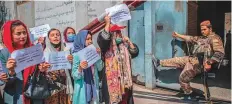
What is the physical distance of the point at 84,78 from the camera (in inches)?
136

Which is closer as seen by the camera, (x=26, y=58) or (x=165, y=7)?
(x=26, y=58)

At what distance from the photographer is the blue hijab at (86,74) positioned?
11.0 feet

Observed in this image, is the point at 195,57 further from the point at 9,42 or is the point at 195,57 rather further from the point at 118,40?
the point at 9,42

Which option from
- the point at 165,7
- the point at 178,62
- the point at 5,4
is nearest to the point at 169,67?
the point at 178,62

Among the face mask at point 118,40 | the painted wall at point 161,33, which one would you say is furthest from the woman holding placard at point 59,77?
the painted wall at point 161,33

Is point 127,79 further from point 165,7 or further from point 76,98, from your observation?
point 165,7

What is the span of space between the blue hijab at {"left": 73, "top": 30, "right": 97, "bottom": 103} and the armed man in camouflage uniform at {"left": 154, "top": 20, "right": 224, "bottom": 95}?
2.35 m

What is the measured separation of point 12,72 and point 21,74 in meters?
0.19

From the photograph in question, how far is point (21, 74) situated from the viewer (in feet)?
9.05

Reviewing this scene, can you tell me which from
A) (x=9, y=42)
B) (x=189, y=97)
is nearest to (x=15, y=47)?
(x=9, y=42)

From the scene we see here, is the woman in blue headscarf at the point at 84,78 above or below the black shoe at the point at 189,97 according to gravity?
above

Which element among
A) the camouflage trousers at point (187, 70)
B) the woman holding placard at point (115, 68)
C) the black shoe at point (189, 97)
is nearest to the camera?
the woman holding placard at point (115, 68)

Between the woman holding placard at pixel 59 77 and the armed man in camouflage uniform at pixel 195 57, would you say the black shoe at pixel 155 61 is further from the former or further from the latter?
the woman holding placard at pixel 59 77

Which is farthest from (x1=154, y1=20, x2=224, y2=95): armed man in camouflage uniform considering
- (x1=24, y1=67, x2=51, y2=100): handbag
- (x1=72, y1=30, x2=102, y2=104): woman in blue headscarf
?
(x1=24, y1=67, x2=51, y2=100): handbag
